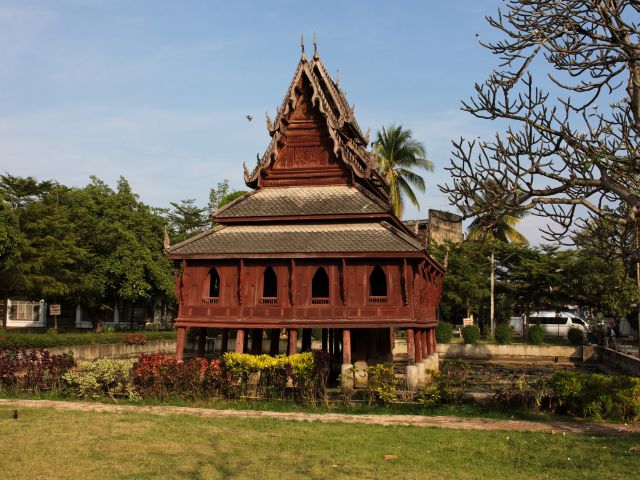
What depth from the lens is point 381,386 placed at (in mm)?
16766

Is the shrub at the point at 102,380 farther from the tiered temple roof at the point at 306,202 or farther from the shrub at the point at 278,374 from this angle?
the tiered temple roof at the point at 306,202

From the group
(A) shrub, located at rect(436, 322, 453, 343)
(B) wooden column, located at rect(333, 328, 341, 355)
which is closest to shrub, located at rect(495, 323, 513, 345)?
(A) shrub, located at rect(436, 322, 453, 343)

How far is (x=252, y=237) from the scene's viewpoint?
2412 centimetres

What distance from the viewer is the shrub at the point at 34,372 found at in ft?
58.1

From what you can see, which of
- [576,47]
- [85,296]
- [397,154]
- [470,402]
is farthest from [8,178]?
[576,47]

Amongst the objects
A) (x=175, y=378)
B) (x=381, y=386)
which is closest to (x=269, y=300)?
(x=175, y=378)

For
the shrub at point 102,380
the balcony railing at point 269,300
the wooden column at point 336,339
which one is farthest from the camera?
the wooden column at point 336,339

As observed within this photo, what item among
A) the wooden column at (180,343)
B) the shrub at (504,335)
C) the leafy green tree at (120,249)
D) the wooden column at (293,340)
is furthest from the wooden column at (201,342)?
the shrub at (504,335)

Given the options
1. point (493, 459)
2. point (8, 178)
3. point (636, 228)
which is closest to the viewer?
point (493, 459)

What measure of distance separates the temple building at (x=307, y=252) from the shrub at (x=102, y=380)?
5628mm

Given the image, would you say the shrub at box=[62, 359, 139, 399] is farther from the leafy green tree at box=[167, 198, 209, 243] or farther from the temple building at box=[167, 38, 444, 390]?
the leafy green tree at box=[167, 198, 209, 243]

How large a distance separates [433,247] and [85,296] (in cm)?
2636

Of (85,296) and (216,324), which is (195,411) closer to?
(216,324)

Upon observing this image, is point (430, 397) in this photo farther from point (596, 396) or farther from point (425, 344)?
point (425, 344)
